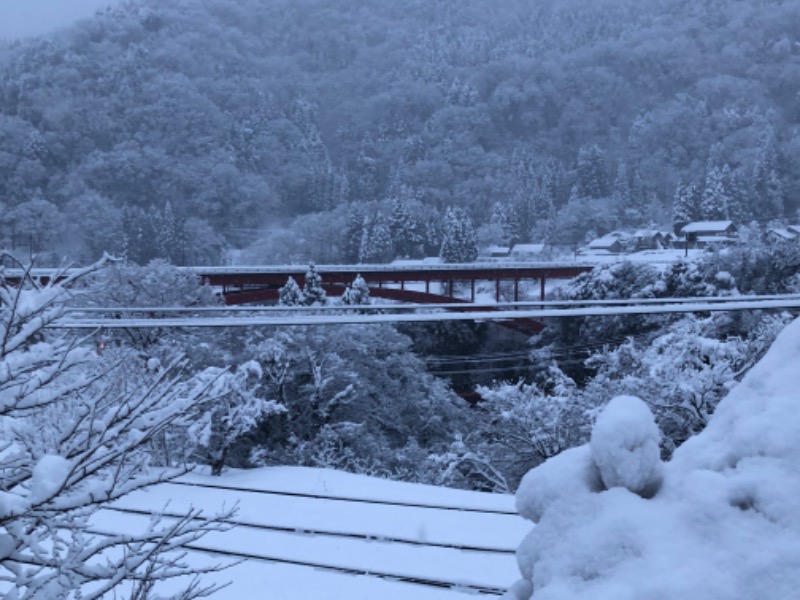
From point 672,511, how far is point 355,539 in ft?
9.22

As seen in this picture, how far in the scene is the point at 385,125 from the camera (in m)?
61.6

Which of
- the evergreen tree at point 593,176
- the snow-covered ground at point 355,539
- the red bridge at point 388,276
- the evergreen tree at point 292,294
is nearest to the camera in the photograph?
the snow-covered ground at point 355,539

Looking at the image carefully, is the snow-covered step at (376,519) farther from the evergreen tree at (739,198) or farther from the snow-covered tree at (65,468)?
the evergreen tree at (739,198)

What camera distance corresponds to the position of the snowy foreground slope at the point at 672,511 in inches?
40.6

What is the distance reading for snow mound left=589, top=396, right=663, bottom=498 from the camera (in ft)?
3.89

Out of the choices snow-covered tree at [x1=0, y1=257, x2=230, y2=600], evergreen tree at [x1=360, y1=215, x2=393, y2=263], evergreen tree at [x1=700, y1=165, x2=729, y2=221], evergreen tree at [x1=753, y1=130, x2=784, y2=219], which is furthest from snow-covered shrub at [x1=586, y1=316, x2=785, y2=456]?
evergreen tree at [x1=753, y1=130, x2=784, y2=219]

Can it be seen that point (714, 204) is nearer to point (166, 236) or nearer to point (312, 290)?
point (312, 290)

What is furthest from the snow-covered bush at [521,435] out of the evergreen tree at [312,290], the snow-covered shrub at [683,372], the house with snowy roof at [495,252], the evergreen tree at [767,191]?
the evergreen tree at [767,191]

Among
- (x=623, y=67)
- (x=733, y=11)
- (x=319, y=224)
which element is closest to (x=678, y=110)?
(x=623, y=67)

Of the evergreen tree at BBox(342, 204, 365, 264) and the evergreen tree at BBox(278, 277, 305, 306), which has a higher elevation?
the evergreen tree at BBox(278, 277, 305, 306)

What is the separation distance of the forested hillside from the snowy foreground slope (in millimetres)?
31630

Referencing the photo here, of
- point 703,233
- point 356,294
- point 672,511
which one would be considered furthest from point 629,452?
point 703,233

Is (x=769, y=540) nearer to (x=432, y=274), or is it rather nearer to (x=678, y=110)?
(x=432, y=274)

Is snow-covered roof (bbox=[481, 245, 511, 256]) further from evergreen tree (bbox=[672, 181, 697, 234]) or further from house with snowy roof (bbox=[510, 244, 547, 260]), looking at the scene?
evergreen tree (bbox=[672, 181, 697, 234])
